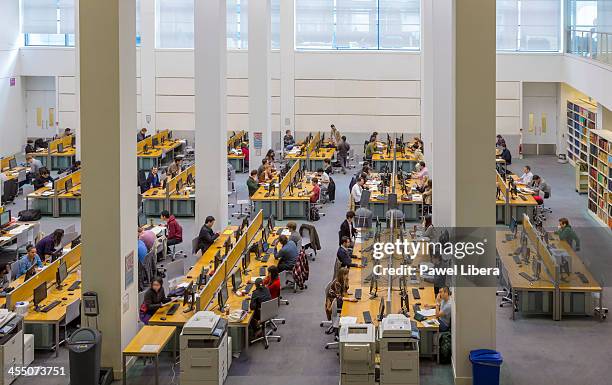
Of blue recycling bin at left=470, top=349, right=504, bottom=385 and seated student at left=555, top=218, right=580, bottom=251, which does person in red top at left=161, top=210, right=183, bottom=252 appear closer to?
seated student at left=555, top=218, right=580, bottom=251

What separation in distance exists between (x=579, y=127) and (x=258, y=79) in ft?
33.7

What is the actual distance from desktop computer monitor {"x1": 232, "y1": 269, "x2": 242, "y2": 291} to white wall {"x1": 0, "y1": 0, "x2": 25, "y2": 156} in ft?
59.7

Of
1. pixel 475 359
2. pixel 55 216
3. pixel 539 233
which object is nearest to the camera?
pixel 475 359

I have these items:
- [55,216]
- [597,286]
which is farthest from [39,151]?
[597,286]

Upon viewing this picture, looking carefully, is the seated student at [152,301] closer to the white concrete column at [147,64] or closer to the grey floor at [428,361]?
the grey floor at [428,361]

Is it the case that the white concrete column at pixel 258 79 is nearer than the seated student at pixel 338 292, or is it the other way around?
the seated student at pixel 338 292

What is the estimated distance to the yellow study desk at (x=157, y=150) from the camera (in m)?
29.1

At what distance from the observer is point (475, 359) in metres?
12.1

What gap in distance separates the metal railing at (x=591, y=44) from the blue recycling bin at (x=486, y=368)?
41.8ft

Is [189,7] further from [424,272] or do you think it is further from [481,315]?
[481,315]

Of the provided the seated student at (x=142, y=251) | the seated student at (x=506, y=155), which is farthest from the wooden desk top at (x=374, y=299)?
the seated student at (x=506, y=155)

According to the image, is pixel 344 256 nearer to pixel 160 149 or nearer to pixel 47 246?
pixel 47 246

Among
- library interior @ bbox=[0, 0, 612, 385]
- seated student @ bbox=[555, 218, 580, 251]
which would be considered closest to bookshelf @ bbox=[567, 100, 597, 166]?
library interior @ bbox=[0, 0, 612, 385]

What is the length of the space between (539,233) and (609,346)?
409 centimetres
